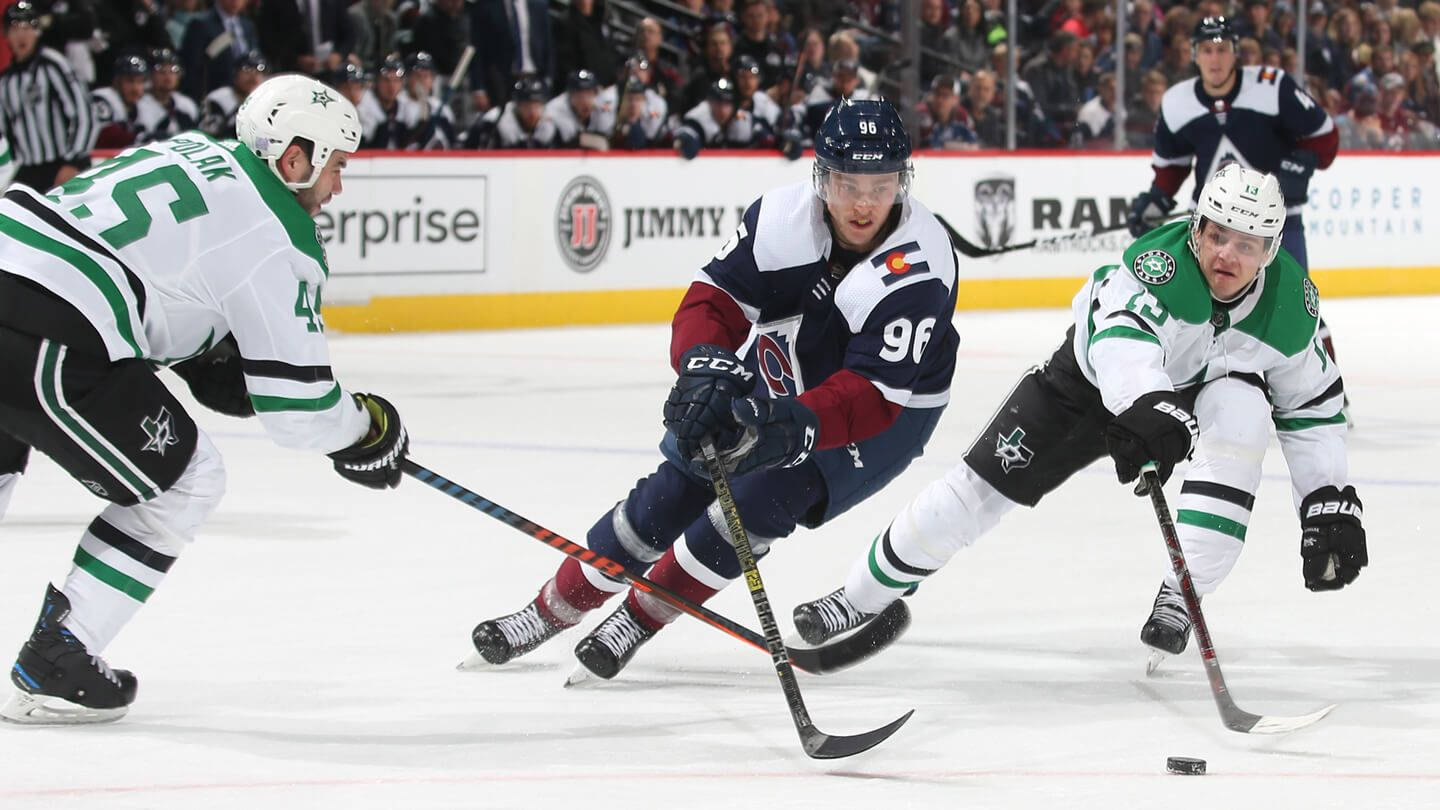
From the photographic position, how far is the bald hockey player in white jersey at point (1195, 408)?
11.4ft

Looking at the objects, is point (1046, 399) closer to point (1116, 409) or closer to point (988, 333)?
point (1116, 409)

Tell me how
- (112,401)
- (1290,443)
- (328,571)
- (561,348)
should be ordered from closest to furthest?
1. (112,401)
2. (1290,443)
3. (328,571)
4. (561,348)

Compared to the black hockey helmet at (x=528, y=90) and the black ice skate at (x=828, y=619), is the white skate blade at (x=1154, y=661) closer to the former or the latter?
the black ice skate at (x=828, y=619)

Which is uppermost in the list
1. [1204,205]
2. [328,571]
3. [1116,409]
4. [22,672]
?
[1204,205]

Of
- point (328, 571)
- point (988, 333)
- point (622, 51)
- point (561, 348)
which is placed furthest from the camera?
point (622, 51)

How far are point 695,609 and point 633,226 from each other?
7.28m

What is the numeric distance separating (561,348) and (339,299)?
1.10 m

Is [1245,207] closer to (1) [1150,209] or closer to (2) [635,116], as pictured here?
(1) [1150,209]

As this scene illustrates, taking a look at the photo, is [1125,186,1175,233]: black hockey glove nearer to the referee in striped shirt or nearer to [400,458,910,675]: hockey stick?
[400,458,910,675]: hockey stick

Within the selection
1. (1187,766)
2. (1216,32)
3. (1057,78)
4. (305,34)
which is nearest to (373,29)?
(305,34)

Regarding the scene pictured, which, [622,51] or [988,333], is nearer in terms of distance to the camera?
[988,333]

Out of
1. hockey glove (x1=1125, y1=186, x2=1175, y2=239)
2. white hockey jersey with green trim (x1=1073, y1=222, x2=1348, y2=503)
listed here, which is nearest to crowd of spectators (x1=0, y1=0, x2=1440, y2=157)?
hockey glove (x1=1125, y1=186, x2=1175, y2=239)

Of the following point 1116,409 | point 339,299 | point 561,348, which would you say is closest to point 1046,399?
point 1116,409

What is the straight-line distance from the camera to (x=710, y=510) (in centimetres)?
354
